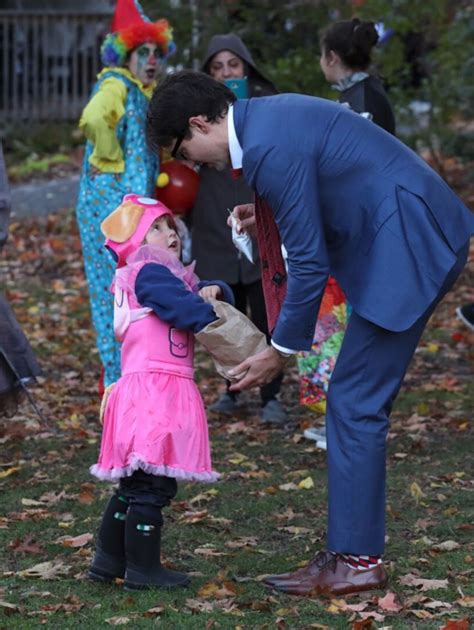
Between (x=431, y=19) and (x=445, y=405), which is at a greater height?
(x=431, y=19)

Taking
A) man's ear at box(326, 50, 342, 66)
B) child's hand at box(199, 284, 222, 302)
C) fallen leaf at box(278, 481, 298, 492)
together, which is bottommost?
fallen leaf at box(278, 481, 298, 492)

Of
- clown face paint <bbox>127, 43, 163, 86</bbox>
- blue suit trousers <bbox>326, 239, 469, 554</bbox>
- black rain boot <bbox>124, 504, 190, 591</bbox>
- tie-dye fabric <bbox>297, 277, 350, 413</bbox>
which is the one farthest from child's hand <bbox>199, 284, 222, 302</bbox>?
clown face paint <bbox>127, 43, 163, 86</bbox>

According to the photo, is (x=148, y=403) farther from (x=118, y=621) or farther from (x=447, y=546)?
(x=447, y=546)

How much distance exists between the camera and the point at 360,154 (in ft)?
14.6

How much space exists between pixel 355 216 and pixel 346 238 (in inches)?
3.4

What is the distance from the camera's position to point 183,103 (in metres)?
4.38

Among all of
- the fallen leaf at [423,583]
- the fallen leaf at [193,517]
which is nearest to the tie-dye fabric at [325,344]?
the fallen leaf at [193,517]

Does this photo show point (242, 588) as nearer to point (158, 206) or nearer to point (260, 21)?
point (158, 206)

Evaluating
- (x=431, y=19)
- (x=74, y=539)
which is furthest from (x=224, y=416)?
(x=431, y=19)

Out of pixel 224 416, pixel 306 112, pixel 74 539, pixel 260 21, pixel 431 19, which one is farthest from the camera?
pixel 431 19

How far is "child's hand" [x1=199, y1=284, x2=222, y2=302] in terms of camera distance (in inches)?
187

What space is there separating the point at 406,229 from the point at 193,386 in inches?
37.7

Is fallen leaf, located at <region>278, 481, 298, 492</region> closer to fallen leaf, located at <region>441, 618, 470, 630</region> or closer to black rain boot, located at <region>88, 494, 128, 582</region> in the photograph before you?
black rain boot, located at <region>88, 494, 128, 582</region>

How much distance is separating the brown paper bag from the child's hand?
0.12 meters
